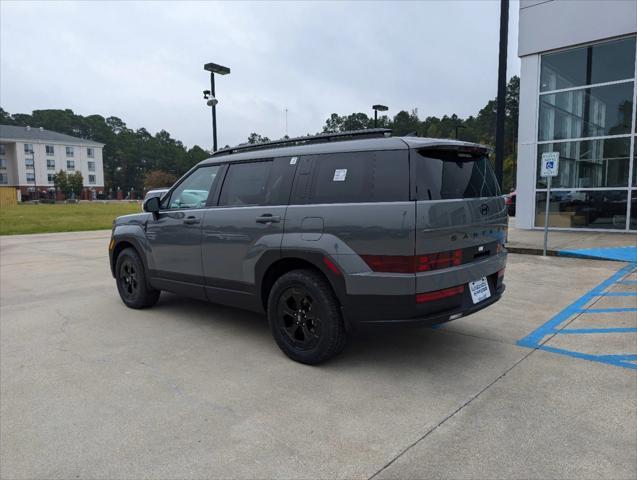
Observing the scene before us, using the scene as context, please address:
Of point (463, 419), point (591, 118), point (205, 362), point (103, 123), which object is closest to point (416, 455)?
point (463, 419)

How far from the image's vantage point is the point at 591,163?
13750 millimetres

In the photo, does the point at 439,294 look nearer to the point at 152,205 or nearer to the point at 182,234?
the point at 182,234

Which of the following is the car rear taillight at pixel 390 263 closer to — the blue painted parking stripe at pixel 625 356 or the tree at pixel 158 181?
the blue painted parking stripe at pixel 625 356

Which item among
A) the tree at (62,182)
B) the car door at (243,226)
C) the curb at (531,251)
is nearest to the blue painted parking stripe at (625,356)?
the car door at (243,226)

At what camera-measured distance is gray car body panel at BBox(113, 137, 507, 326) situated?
3.40 meters

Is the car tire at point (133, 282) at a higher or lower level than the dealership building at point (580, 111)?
lower

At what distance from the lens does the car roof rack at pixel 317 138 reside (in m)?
3.95

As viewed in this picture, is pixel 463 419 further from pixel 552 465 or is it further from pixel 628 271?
pixel 628 271

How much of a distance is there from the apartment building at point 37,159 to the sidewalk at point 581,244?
9517cm

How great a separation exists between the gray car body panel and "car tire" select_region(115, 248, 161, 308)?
801mm

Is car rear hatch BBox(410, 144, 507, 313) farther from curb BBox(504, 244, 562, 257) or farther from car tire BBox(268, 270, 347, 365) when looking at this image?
curb BBox(504, 244, 562, 257)

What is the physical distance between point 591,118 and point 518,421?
13.8 m

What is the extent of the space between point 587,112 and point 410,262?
13630 mm

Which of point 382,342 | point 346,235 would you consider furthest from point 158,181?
point 346,235
